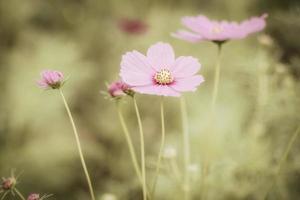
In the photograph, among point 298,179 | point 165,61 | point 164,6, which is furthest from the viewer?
point 164,6

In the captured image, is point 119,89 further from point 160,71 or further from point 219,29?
point 219,29

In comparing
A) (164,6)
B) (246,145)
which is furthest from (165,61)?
(164,6)

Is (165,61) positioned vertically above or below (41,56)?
below

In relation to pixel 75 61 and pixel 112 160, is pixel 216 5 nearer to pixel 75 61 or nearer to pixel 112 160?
pixel 75 61

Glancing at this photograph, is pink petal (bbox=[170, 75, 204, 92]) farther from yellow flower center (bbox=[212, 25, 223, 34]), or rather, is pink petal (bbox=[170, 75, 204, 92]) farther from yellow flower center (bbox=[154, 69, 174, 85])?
yellow flower center (bbox=[212, 25, 223, 34])

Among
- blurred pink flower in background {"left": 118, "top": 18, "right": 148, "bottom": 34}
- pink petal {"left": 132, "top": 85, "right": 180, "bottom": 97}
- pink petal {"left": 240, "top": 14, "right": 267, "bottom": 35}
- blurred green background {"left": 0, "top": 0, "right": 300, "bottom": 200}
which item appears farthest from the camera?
blurred pink flower in background {"left": 118, "top": 18, "right": 148, "bottom": 34}

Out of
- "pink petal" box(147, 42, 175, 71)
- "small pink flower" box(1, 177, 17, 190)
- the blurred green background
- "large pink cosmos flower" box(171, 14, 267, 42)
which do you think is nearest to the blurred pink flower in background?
the blurred green background

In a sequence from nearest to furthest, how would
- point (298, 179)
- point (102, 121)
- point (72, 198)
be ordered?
point (298, 179), point (72, 198), point (102, 121)
